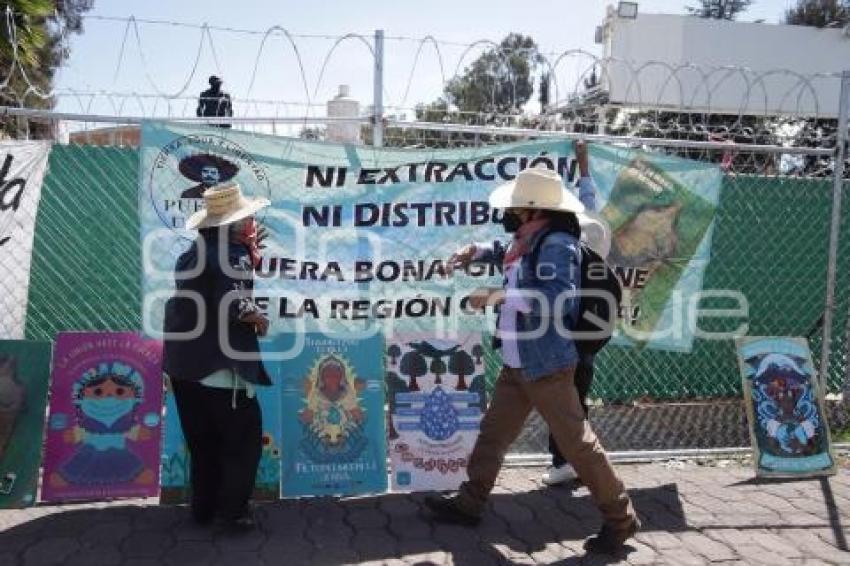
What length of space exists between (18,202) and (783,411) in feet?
15.9

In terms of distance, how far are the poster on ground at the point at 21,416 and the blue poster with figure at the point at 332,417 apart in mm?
1286

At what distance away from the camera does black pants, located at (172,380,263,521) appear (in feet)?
12.8

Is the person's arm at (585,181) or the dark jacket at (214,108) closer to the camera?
the person's arm at (585,181)

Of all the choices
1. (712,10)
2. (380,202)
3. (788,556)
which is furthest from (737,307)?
(712,10)

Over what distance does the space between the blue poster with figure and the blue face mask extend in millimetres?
881

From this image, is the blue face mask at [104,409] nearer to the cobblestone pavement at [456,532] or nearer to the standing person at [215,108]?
the cobblestone pavement at [456,532]

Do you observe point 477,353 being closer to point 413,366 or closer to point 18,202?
point 413,366

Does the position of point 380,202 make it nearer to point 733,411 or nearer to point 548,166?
point 548,166

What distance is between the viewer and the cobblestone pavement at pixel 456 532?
3.85 m

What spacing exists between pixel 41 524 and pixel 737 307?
584 cm

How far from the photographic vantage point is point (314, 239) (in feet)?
15.3

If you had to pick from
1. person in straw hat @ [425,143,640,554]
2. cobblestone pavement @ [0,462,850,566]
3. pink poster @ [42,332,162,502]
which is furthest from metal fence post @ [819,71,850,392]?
pink poster @ [42,332,162,502]

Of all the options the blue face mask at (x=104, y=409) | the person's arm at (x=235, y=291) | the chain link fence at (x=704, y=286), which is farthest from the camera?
the chain link fence at (x=704, y=286)

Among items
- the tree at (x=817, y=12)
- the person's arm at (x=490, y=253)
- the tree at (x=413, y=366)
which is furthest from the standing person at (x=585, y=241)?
the tree at (x=817, y=12)
